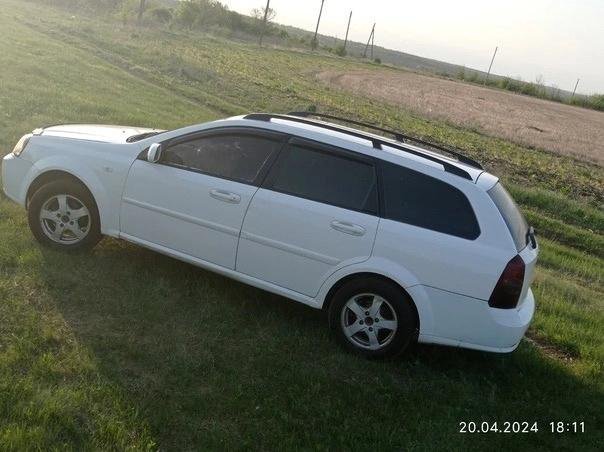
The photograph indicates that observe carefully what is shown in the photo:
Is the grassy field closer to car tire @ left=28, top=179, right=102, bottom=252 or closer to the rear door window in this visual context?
car tire @ left=28, top=179, right=102, bottom=252

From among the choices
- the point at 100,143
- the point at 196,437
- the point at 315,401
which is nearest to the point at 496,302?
the point at 315,401

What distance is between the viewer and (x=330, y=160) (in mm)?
5051

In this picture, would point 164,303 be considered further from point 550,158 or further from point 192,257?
point 550,158

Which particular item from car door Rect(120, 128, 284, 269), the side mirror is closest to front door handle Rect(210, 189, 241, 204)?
car door Rect(120, 128, 284, 269)

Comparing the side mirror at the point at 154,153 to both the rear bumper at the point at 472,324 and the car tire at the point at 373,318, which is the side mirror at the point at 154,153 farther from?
the rear bumper at the point at 472,324

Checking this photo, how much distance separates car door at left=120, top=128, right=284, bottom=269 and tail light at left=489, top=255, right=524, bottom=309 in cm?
197

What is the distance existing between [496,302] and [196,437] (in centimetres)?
224

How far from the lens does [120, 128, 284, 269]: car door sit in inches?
203

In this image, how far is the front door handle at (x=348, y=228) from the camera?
4.73 m

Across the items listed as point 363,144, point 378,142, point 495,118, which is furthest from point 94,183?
point 495,118

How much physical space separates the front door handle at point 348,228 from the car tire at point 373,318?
1.16 feet

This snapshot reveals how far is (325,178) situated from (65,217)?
2.34 m

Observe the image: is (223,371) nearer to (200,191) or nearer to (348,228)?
(348,228)

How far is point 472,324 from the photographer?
14.9ft
